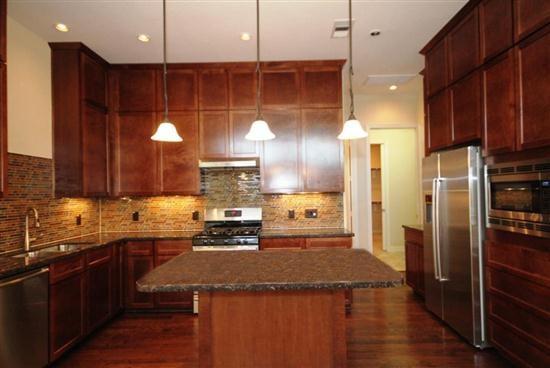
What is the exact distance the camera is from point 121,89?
12.0ft

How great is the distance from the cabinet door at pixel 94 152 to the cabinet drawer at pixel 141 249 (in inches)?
28.5

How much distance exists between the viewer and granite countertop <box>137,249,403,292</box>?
1477 mm

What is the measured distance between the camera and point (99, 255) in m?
3.00

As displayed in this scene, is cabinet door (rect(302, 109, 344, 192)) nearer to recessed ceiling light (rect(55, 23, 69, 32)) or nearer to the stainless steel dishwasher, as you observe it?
recessed ceiling light (rect(55, 23, 69, 32))

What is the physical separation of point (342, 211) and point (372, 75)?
191 centimetres

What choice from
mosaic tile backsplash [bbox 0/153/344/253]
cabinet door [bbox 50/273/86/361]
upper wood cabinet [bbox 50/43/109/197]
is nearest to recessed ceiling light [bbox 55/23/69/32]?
upper wood cabinet [bbox 50/43/109/197]

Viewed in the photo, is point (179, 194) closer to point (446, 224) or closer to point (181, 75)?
Answer: point (181, 75)

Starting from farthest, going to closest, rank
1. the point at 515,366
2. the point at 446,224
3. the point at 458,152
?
the point at 446,224, the point at 458,152, the point at 515,366

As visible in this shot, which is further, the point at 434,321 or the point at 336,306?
the point at 434,321

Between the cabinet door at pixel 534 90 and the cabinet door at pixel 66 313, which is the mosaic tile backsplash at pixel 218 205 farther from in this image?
the cabinet door at pixel 534 90

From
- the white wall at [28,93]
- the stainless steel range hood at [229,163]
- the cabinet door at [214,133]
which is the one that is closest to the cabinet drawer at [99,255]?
the white wall at [28,93]

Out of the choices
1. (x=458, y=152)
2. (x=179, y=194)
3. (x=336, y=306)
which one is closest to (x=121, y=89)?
(x=179, y=194)

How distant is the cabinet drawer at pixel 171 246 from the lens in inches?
134

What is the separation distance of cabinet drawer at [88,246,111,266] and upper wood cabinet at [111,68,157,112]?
1.72 meters
